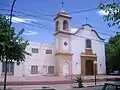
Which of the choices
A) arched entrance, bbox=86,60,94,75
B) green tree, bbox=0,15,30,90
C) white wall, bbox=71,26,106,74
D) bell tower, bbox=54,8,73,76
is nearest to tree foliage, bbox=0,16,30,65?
green tree, bbox=0,15,30,90

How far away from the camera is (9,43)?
→ 23.7 m

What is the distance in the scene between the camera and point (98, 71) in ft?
166

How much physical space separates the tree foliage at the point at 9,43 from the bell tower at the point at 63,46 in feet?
68.9

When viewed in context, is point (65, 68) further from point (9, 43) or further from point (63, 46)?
point (9, 43)

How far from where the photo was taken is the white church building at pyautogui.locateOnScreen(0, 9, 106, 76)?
147ft

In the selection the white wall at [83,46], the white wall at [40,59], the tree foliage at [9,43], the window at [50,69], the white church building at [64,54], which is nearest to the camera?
the tree foliage at [9,43]

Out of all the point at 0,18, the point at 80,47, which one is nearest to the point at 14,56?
the point at 0,18

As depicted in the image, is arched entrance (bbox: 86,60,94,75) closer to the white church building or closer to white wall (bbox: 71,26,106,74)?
the white church building

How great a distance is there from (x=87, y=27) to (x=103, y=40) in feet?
15.4

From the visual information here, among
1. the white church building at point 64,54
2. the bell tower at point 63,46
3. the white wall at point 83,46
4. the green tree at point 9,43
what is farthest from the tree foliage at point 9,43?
the white wall at point 83,46

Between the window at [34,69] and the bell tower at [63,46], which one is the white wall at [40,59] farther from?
the bell tower at [63,46]

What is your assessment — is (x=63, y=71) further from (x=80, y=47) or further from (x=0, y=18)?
(x=0, y=18)

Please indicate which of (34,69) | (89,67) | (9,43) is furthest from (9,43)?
(89,67)

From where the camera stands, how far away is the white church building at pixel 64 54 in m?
44.8
